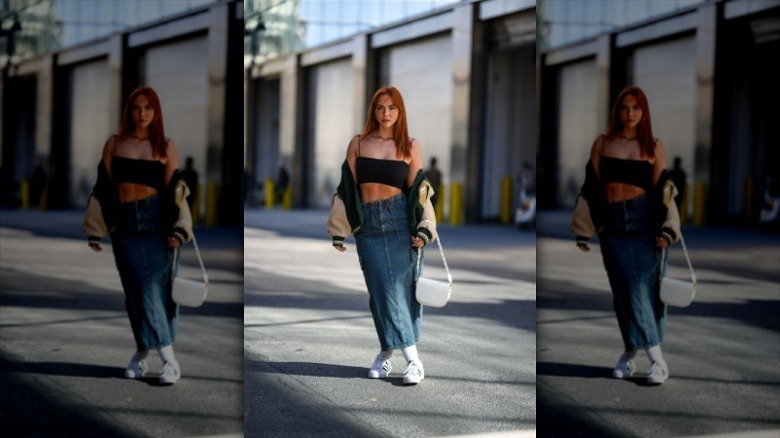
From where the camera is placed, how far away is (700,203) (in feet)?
14.6

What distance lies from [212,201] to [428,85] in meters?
14.4

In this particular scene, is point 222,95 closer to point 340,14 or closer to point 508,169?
point 340,14

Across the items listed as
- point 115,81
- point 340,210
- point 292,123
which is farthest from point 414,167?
point 292,123

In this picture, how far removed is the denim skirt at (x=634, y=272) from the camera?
440 centimetres

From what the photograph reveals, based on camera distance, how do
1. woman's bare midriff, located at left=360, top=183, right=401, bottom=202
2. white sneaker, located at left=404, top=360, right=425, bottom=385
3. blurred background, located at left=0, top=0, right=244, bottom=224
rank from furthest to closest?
white sneaker, located at left=404, top=360, right=425, bottom=385 → woman's bare midriff, located at left=360, top=183, right=401, bottom=202 → blurred background, located at left=0, top=0, right=244, bottom=224

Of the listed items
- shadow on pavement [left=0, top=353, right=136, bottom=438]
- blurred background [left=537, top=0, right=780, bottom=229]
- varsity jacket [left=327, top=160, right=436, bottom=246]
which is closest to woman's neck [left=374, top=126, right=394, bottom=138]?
varsity jacket [left=327, top=160, right=436, bottom=246]

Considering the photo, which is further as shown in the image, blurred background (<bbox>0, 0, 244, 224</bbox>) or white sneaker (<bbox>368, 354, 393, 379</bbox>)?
white sneaker (<bbox>368, 354, 393, 379</bbox>)

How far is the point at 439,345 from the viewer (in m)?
6.52

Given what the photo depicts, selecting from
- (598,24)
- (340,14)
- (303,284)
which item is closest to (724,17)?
(598,24)

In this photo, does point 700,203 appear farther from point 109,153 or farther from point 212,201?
point 109,153

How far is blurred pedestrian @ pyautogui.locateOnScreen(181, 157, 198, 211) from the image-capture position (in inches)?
156

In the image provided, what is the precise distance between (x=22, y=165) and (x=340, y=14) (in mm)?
15098

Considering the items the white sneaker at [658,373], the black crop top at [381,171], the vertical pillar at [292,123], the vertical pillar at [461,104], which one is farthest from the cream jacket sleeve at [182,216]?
the vertical pillar at [292,123]

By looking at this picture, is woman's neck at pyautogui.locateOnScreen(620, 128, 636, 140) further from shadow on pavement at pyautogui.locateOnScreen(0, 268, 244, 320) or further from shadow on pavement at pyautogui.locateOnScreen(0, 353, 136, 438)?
shadow on pavement at pyautogui.locateOnScreen(0, 353, 136, 438)
